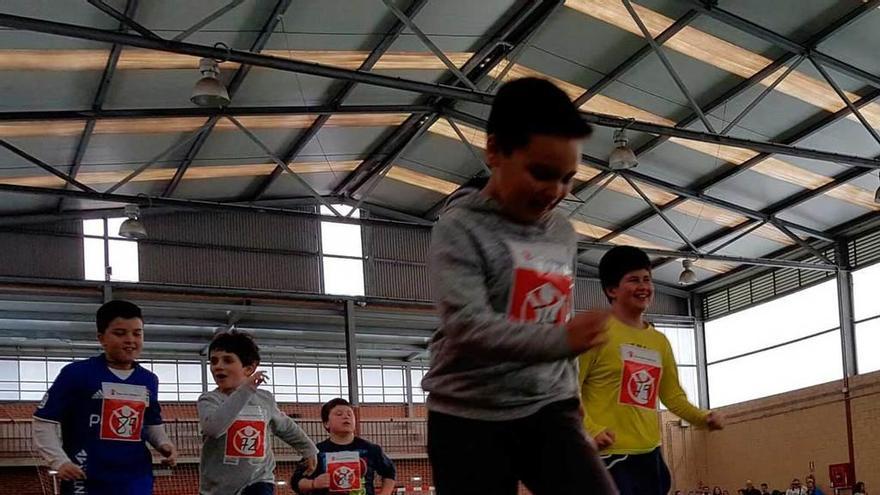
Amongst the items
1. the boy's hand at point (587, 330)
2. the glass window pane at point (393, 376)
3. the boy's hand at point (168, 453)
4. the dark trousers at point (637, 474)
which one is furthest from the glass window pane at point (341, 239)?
the boy's hand at point (587, 330)

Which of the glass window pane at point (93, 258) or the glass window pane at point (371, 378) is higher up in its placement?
the glass window pane at point (93, 258)

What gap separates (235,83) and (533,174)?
17.6 metres

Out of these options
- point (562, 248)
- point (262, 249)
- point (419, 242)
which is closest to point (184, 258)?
point (262, 249)

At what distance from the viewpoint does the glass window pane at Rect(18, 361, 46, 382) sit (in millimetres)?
30859

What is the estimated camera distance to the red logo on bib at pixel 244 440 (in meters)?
7.27

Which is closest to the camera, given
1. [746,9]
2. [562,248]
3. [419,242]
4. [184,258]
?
[562,248]

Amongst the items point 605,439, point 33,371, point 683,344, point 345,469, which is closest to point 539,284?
point 605,439

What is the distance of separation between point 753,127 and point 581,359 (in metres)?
18.1

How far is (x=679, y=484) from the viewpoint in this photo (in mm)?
34281

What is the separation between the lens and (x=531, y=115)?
3078mm

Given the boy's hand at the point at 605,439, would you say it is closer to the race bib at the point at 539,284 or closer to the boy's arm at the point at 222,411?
the race bib at the point at 539,284

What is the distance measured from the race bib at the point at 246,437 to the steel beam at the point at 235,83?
8.55 m

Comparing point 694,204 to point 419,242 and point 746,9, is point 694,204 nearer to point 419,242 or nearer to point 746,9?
point 419,242

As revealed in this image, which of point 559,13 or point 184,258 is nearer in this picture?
point 559,13
